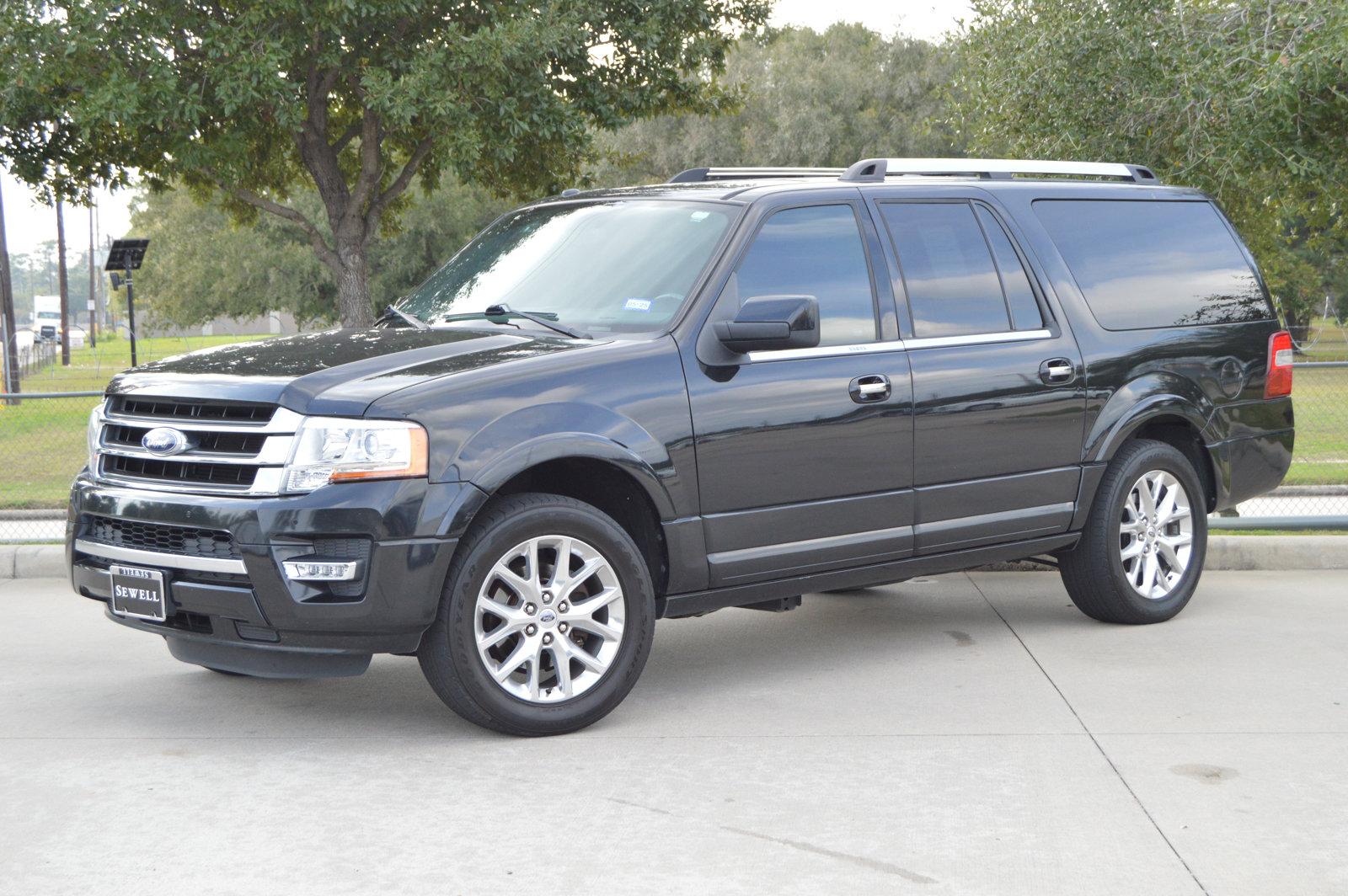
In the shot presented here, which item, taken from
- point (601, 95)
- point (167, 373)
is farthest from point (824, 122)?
point (167, 373)

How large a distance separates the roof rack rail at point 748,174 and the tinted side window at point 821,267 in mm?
595

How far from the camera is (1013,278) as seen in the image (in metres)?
6.98

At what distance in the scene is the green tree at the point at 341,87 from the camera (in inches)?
694

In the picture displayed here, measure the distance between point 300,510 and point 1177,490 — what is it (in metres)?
4.40

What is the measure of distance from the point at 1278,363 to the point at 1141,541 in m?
1.28

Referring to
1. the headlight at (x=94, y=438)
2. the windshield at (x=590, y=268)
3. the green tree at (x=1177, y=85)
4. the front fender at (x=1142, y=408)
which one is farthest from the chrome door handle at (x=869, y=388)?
the green tree at (x=1177, y=85)

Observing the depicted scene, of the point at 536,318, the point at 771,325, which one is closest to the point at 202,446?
the point at 536,318

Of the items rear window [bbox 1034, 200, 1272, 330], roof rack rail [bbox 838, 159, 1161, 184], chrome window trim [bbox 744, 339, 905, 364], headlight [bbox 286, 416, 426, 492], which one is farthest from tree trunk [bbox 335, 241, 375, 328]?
headlight [bbox 286, 416, 426, 492]

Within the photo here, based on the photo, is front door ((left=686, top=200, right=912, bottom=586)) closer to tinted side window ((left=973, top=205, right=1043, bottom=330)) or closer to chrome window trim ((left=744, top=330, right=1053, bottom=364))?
chrome window trim ((left=744, top=330, right=1053, bottom=364))

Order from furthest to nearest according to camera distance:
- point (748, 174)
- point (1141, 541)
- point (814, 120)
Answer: point (814, 120) < point (1141, 541) < point (748, 174)

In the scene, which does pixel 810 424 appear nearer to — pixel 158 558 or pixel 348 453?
pixel 348 453

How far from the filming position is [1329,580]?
29.2 ft

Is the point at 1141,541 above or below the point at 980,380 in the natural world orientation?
below

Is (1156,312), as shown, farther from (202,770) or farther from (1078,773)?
(202,770)
